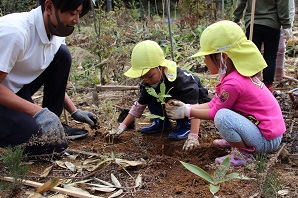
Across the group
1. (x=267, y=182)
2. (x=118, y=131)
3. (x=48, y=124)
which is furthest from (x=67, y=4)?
(x=267, y=182)

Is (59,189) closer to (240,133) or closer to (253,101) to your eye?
(240,133)

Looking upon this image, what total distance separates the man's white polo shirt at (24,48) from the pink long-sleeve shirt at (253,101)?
1.29 meters

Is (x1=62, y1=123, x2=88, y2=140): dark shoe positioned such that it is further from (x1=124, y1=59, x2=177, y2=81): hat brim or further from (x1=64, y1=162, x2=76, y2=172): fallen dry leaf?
(x1=124, y1=59, x2=177, y2=81): hat brim

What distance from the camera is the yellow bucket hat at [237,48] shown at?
2.19 meters

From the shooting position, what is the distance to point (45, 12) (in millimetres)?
2504

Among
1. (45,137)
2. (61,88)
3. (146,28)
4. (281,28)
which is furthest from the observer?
(146,28)

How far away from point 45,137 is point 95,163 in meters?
0.45

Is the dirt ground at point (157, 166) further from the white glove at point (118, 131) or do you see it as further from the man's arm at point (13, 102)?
the man's arm at point (13, 102)

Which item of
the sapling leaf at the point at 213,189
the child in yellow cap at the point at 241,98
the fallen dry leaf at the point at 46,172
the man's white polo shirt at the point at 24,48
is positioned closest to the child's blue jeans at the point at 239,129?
the child in yellow cap at the point at 241,98

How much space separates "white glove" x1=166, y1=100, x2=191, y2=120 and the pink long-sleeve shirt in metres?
0.26

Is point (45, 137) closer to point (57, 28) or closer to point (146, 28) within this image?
point (57, 28)

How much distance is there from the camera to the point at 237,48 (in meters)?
2.20

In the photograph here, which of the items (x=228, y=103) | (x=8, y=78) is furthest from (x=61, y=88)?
(x=228, y=103)

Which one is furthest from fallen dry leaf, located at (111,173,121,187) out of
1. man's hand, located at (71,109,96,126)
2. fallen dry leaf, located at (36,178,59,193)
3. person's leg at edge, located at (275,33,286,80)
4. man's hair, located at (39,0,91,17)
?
person's leg at edge, located at (275,33,286,80)
